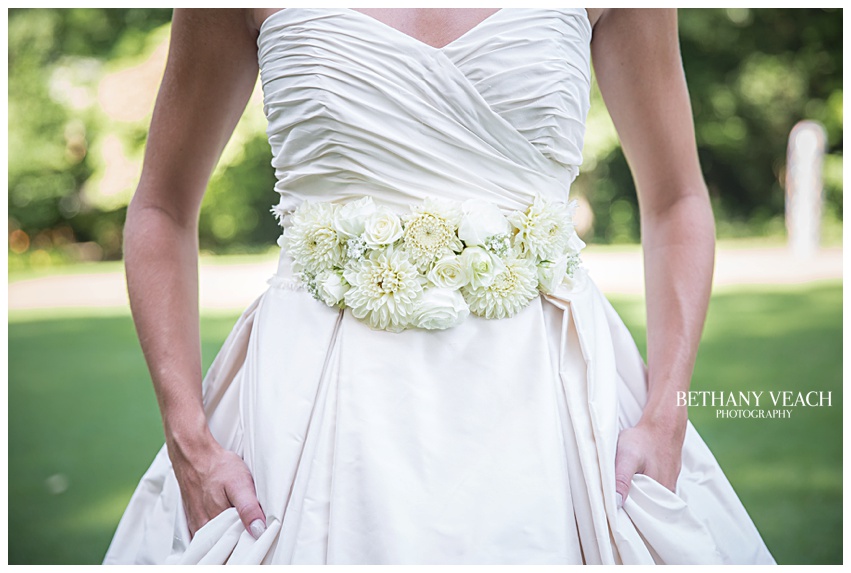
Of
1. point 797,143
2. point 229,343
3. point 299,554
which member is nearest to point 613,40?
point 229,343

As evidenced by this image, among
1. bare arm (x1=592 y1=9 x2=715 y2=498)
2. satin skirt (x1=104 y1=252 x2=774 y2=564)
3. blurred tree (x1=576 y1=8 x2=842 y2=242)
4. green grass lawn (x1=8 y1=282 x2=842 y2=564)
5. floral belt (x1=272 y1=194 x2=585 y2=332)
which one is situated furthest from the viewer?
blurred tree (x1=576 y1=8 x2=842 y2=242)

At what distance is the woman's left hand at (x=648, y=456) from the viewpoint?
164 centimetres

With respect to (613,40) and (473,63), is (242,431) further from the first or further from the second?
(613,40)

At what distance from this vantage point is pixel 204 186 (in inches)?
80.4

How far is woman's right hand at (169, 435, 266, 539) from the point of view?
63.0 inches

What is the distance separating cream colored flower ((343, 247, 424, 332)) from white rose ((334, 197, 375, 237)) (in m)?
0.06

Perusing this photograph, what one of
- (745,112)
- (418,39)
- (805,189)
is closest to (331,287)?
(418,39)

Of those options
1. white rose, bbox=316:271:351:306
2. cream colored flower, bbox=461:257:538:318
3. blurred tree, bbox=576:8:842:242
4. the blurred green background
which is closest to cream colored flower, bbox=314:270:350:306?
white rose, bbox=316:271:351:306

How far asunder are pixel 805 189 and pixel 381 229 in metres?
15.6

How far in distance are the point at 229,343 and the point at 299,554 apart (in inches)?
25.5

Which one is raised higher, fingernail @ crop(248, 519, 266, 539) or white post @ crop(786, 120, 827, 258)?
white post @ crop(786, 120, 827, 258)

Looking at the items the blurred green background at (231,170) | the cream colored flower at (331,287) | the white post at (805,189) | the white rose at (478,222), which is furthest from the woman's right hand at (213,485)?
the white post at (805,189)

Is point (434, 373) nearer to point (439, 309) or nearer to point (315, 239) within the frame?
point (439, 309)

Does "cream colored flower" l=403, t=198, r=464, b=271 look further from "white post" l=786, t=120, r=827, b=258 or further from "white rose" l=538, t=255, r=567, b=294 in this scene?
"white post" l=786, t=120, r=827, b=258
